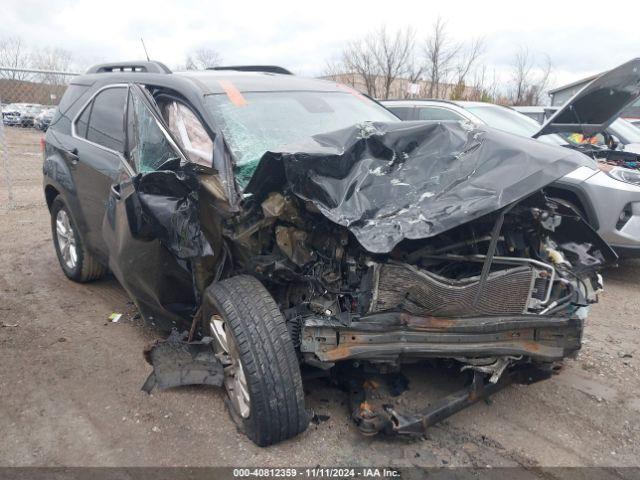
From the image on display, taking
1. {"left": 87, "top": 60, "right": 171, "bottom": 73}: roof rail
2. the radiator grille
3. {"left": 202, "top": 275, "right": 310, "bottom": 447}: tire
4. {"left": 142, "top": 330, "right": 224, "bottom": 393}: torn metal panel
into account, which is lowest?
{"left": 142, "top": 330, "right": 224, "bottom": 393}: torn metal panel

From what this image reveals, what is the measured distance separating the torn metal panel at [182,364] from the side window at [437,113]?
503 cm

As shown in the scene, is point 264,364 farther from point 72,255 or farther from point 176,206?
point 72,255

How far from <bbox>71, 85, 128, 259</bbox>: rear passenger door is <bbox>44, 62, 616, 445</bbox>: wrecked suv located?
18.5 inches

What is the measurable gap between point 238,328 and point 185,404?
31.7 inches

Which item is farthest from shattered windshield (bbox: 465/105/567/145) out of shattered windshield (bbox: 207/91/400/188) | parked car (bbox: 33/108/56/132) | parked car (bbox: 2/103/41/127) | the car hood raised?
parked car (bbox: 2/103/41/127)

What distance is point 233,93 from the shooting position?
140 inches

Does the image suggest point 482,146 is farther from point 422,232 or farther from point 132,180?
point 132,180

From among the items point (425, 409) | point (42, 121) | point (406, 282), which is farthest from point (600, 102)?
point (42, 121)

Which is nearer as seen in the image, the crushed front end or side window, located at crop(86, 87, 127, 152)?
the crushed front end

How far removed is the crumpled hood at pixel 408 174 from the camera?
2.36m

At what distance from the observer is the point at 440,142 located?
275cm

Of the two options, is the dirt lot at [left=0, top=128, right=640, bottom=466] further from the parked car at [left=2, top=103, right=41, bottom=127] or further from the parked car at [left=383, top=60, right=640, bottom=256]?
the parked car at [left=2, top=103, right=41, bottom=127]

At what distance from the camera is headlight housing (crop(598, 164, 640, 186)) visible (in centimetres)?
510

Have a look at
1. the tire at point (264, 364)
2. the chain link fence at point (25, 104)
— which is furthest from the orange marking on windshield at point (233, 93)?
the chain link fence at point (25, 104)
